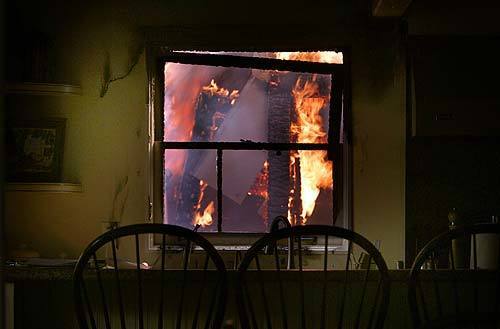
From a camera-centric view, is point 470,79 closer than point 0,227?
No

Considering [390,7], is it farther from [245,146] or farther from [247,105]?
[245,146]

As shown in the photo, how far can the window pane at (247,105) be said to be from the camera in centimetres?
416

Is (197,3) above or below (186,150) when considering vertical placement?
above

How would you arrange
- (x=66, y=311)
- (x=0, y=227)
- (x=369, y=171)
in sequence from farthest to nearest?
(x=369, y=171)
(x=66, y=311)
(x=0, y=227)

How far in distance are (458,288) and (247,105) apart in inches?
85.2

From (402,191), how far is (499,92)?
31.6 inches

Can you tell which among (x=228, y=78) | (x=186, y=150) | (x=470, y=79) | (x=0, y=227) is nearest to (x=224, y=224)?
(x=186, y=150)

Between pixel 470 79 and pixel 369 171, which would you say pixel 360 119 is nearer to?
pixel 369 171

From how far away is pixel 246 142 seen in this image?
420cm

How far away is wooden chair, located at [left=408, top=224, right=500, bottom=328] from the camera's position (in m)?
1.88

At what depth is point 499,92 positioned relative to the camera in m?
4.10

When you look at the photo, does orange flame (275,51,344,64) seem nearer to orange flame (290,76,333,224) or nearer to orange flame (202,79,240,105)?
orange flame (290,76,333,224)

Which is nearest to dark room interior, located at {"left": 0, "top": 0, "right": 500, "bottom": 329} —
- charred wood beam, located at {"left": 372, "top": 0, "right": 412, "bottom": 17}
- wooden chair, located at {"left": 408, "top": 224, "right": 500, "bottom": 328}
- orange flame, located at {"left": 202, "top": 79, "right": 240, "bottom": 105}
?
orange flame, located at {"left": 202, "top": 79, "right": 240, "bottom": 105}

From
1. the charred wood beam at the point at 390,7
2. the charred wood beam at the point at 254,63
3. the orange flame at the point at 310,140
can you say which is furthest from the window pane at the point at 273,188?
the charred wood beam at the point at 390,7
